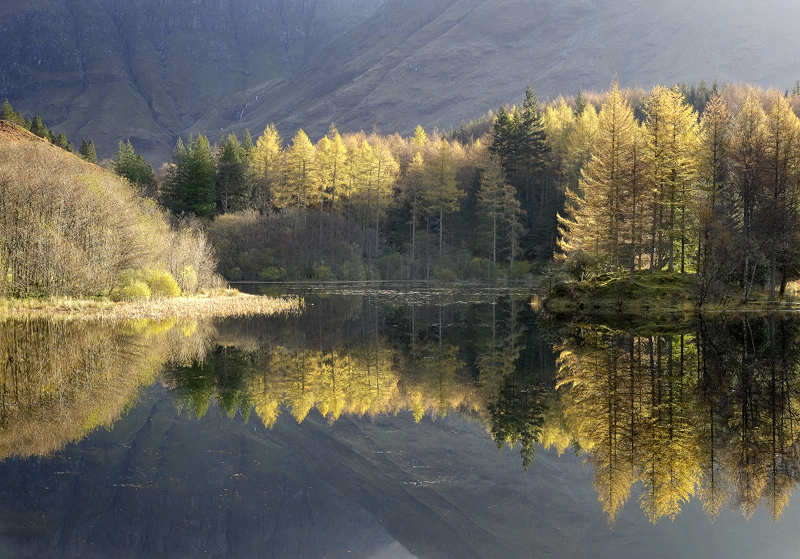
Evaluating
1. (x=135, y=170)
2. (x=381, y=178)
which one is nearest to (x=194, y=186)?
(x=135, y=170)

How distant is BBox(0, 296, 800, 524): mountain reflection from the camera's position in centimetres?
1005

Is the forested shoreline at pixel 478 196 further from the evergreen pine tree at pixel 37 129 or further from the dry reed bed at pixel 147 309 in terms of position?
the dry reed bed at pixel 147 309

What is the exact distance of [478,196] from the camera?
78188 millimetres

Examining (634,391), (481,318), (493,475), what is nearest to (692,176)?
(481,318)

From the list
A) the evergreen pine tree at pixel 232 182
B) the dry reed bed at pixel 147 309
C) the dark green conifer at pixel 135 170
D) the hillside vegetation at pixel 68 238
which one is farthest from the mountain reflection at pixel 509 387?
the dark green conifer at pixel 135 170

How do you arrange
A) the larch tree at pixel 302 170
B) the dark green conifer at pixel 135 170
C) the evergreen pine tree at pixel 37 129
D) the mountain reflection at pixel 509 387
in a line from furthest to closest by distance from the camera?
the evergreen pine tree at pixel 37 129 < the dark green conifer at pixel 135 170 < the larch tree at pixel 302 170 < the mountain reflection at pixel 509 387

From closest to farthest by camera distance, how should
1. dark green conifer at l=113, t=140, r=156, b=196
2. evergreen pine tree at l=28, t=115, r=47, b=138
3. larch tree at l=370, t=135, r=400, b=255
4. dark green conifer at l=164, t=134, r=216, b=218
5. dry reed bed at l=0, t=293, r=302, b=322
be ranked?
dry reed bed at l=0, t=293, r=302, b=322
dark green conifer at l=164, t=134, r=216, b=218
larch tree at l=370, t=135, r=400, b=255
dark green conifer at l=113, t=140, r=156, b=196
evergreen pine tree at l=28, t=115, r=47, b=138

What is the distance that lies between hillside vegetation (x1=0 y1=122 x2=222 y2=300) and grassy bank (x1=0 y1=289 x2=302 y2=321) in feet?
4.28

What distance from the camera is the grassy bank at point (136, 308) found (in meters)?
29.2

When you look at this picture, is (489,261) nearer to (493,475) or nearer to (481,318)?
(481,318)

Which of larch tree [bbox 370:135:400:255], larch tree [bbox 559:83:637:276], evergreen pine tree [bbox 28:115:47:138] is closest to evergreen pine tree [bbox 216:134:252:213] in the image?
larch tree [bbox 370:135:400:255]

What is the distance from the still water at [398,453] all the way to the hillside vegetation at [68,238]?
494 inches

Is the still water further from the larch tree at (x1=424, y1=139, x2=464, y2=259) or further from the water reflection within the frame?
the larch tree at (x1=424, y1=139, x2=464, y2=259)

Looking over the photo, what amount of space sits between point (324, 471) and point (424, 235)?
238 feet
